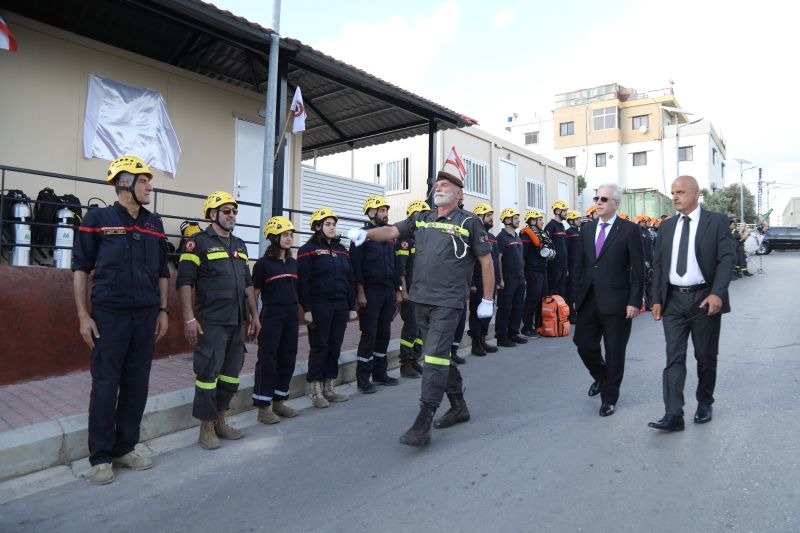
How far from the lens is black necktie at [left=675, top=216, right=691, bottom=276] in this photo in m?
4.62

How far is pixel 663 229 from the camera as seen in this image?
191 inches

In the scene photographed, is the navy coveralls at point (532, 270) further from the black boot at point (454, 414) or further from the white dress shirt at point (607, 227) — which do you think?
the black boot at point (454, 414)

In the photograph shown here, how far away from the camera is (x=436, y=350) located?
4438mm

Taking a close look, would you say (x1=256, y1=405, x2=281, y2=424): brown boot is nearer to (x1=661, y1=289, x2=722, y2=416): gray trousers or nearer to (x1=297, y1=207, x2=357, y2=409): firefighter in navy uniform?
(x1=297, y1=207, x2=357, y2=409): firefighter in navy uniform

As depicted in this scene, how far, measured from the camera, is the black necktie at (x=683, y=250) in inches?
182

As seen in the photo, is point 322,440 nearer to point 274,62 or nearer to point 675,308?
point 675,308

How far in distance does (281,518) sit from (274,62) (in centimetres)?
587

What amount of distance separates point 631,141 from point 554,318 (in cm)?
4215

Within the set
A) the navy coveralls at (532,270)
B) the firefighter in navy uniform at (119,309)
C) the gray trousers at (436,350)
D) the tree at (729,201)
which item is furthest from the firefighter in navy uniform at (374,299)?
the tree at (729,201)

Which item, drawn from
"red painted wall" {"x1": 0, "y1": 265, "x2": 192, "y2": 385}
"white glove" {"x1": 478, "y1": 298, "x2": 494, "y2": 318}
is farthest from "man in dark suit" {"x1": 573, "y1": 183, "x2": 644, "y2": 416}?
"red painted wall" {"x1": 0, "y1": 265, "x2": 192, "y2": 385}

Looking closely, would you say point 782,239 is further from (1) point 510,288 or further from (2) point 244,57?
(2) point 244,57

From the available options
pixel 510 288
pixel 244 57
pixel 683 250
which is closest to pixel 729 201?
pixel 510 288

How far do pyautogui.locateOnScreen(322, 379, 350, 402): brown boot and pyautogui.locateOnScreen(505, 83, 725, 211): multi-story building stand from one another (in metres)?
43.5

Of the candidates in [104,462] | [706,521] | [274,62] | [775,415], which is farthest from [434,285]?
[274,62]
